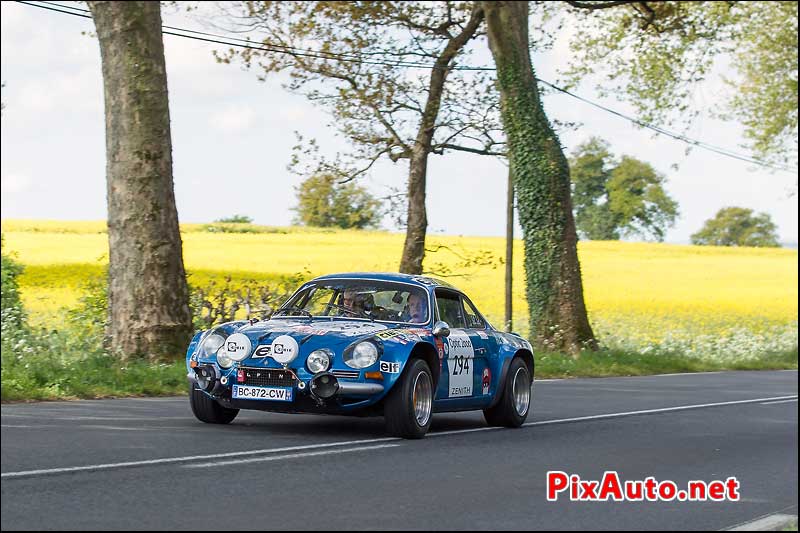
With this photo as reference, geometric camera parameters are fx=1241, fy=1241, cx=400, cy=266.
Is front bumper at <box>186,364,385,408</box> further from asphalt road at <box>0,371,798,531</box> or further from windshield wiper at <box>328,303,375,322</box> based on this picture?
windshield wiper at <box>328,303,375,322</box>

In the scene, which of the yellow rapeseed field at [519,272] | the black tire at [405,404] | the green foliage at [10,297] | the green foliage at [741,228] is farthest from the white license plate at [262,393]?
the green foliage at [741,228]

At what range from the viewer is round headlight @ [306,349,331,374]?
11.5m

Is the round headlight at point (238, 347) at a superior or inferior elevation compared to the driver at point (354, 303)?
inferior

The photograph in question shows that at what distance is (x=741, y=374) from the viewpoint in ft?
102

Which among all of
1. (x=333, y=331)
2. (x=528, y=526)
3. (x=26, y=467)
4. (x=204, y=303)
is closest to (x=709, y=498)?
(x=528, y=526)

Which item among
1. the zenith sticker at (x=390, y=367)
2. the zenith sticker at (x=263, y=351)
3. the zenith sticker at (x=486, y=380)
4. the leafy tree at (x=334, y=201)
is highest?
the leafy tree at (x=334, y=201)

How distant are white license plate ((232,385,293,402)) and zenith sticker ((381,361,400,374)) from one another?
35.1 inches

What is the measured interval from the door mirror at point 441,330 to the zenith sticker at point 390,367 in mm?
913

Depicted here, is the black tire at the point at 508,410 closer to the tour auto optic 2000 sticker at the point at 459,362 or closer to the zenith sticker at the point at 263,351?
the tour auto optic 2000 sticker at the point at 459,362

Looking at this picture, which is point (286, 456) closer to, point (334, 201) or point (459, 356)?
point (459, 356)

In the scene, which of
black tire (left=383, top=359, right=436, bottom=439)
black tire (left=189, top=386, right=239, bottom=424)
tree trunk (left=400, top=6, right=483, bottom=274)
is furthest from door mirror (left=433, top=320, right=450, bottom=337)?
tree trunk (left=400, top=6, right=483, bottom=274)

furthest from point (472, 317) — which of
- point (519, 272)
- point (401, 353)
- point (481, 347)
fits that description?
point (519, 272)

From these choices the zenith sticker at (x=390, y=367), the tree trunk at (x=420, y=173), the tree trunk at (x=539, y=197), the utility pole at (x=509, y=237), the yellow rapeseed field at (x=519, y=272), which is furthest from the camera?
the yellow rapeseed field at (x=519, y=272)

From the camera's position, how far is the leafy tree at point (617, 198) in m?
132
